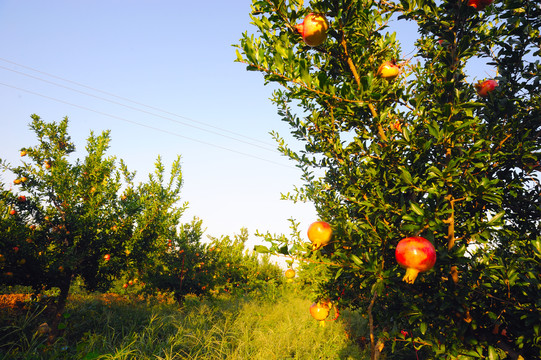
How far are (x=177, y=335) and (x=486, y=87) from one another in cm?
551

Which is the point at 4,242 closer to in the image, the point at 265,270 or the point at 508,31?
the point at 508,31

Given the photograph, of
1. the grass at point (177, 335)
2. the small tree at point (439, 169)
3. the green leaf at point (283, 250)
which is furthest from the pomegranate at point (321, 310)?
the grass at point (177, 335)

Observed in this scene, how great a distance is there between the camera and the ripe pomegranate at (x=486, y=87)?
2256mm

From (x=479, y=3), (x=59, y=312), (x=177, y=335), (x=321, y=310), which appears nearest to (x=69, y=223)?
(x=59, y=312)

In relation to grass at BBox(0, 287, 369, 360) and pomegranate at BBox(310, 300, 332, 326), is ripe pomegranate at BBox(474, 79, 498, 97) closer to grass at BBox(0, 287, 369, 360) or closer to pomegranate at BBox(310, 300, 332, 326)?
pomegranate at BBox(310, 300, 332, 326)

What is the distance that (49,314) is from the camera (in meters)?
5.76

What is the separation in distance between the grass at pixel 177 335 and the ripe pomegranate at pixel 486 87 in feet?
15.0

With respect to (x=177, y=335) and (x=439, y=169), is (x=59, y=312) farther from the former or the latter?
(x=439, y=169)

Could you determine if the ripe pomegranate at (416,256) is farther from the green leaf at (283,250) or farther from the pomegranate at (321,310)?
the pomegranate at (321,310)

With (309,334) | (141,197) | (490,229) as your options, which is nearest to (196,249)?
(141,197)

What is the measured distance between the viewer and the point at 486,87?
7.46 feet

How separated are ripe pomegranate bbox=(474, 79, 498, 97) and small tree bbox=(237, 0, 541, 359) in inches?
3.9

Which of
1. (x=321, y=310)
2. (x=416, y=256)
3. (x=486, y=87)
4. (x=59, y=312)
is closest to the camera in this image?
(x=416, y=256)

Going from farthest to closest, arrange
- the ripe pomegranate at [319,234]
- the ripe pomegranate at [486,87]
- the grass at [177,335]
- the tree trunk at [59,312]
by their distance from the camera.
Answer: the tree trunk at [59,312]
the grass at [177,335]
the ripe pomegranate at [486,87]
the ripe pomegranate at [319,234]
